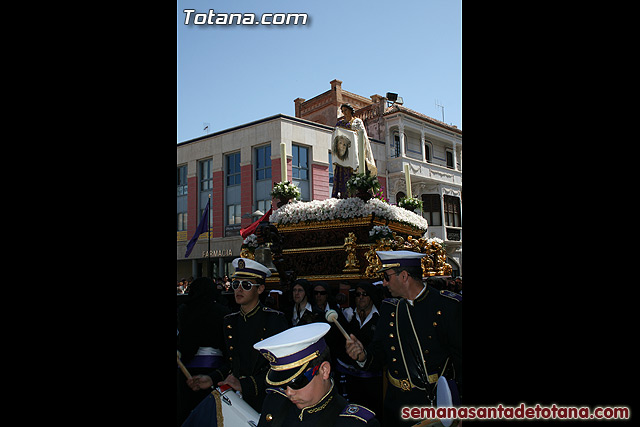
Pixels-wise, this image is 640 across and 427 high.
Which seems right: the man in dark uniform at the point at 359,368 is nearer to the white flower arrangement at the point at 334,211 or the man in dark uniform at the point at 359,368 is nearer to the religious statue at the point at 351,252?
the religious statue at the point at 351,252

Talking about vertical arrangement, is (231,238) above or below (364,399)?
above

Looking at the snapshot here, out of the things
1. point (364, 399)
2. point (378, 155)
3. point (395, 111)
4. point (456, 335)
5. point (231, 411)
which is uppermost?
point (395, 111)

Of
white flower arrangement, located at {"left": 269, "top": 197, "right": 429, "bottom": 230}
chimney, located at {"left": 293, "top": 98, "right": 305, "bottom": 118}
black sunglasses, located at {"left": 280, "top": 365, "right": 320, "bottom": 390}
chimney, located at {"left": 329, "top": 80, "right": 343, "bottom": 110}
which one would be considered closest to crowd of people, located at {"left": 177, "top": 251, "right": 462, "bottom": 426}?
black sunglasses, located at {"left": 280, "top": 365, "right": 320, "bottom": 390}

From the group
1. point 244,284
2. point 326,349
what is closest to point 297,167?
point 244,284

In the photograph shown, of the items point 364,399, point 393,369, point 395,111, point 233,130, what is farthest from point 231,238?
point 393,369

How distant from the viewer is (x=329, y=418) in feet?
8.41

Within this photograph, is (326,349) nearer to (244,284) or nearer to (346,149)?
(244,284)

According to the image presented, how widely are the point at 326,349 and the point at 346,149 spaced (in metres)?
6.67

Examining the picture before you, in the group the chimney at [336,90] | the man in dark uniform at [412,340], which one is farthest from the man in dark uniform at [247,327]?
the chimney at [336,90]

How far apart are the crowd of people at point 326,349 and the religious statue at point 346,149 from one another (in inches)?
146

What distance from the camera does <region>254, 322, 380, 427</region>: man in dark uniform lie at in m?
2.56
